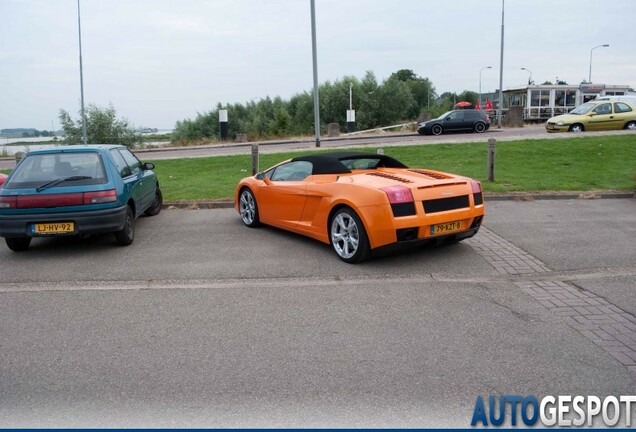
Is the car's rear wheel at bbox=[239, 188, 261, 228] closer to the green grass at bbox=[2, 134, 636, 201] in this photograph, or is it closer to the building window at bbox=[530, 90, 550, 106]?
the green grass at bbox=[2, 134, 636, 201]

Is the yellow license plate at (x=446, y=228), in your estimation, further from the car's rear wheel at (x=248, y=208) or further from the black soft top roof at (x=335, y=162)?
the car's rear wheel at (x=248, y=208)

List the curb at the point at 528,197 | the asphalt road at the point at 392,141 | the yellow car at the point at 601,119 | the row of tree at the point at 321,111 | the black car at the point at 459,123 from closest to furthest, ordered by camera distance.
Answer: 1. the curb at the point at 528,197
2. the asphalt road at the point at 392,141
3. the yellow car at the point at 601,119
4. the black car at the point at 459,123
5. the row of tree at the point at 321,111

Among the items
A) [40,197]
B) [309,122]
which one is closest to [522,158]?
[40,197]

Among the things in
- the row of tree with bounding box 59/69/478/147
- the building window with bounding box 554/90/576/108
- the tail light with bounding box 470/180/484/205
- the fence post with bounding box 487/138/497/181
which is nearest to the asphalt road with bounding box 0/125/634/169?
the fence post with bounding box 487/138/497/181

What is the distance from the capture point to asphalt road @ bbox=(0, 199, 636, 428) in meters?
3.27

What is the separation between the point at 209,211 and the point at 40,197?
372 cm

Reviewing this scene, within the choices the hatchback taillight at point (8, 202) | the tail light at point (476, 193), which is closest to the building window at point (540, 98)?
the tail light at point (476, 193)

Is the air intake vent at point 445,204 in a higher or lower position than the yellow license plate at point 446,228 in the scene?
higher

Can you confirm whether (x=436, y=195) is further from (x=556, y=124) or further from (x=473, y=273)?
(x=556, y=124)

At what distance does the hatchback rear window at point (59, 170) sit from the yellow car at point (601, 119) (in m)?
21.0

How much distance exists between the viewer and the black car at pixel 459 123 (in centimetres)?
2830

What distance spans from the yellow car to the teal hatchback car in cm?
2065

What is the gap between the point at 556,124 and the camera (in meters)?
23.3

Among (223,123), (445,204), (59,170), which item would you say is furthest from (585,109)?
(223,123)
